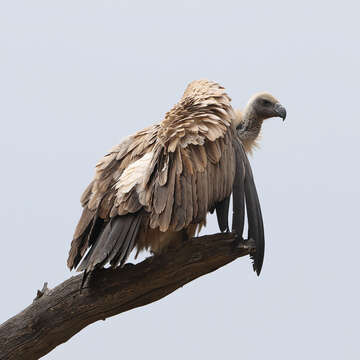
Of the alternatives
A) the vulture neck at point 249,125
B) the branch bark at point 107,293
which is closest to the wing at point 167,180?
the branch bark at point 107,293

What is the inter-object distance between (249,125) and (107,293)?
215 centimetres

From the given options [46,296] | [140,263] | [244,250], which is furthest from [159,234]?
[46,296]

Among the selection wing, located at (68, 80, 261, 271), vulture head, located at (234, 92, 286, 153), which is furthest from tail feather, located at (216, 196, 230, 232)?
vulture head, located at (234, 92, 286, 153)

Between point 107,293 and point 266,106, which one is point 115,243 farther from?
point 266,106

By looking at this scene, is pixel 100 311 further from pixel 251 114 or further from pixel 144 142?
pixel 251 114

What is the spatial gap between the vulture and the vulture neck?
2.77ft

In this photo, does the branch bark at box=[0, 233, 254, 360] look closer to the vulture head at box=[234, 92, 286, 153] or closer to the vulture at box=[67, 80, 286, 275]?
the vulture at box=[67, 80, 286, 275]

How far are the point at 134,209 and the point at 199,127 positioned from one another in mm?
742

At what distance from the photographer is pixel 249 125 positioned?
6141 millimetres

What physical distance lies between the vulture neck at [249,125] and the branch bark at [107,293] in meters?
1.56

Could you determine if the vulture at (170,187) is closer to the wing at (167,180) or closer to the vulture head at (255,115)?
the wing at (167,180)

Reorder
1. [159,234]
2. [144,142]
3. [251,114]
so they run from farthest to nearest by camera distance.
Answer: [251,114]
[144,142]
[159,234]

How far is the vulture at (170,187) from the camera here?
4402mm

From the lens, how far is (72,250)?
477 centimetres
